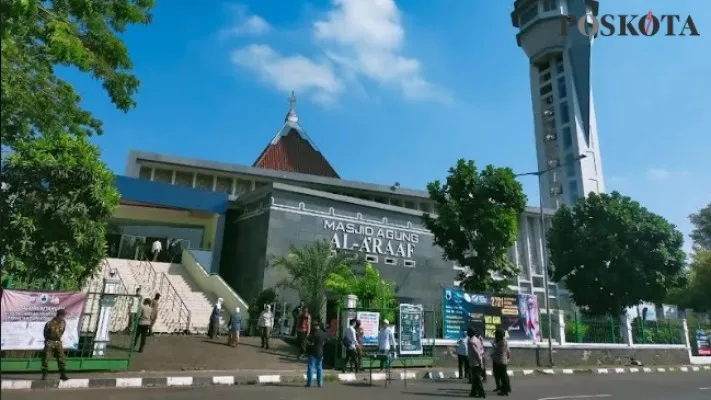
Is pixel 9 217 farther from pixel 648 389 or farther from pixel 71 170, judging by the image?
pixel 648 389

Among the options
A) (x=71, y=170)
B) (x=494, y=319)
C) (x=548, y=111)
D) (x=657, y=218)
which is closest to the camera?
(x=71, y=170)

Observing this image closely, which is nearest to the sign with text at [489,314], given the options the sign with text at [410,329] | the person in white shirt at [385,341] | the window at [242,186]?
the sign with text at [410,329]

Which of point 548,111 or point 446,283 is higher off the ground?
point 548,111

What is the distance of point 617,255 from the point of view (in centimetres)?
2266

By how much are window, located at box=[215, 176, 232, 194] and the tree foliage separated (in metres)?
33.8

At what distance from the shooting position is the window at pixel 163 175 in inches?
1229

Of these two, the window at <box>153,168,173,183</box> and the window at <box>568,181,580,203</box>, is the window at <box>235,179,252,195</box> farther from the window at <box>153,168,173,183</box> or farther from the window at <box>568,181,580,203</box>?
the window at <box>568,181,580,203</box>

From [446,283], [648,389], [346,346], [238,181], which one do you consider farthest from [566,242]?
[238,181]

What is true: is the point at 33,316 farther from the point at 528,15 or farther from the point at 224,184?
the point at 528,15

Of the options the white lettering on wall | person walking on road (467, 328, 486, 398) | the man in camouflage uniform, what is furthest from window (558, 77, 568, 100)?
the man in camouflage uniform

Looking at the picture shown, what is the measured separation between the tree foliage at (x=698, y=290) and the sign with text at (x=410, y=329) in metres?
31.6

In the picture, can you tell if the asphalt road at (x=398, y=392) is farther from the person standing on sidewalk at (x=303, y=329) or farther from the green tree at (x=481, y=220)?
the green tree at (x=481, y=220)

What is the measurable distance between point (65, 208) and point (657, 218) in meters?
24.4

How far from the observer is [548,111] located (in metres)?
64.1
